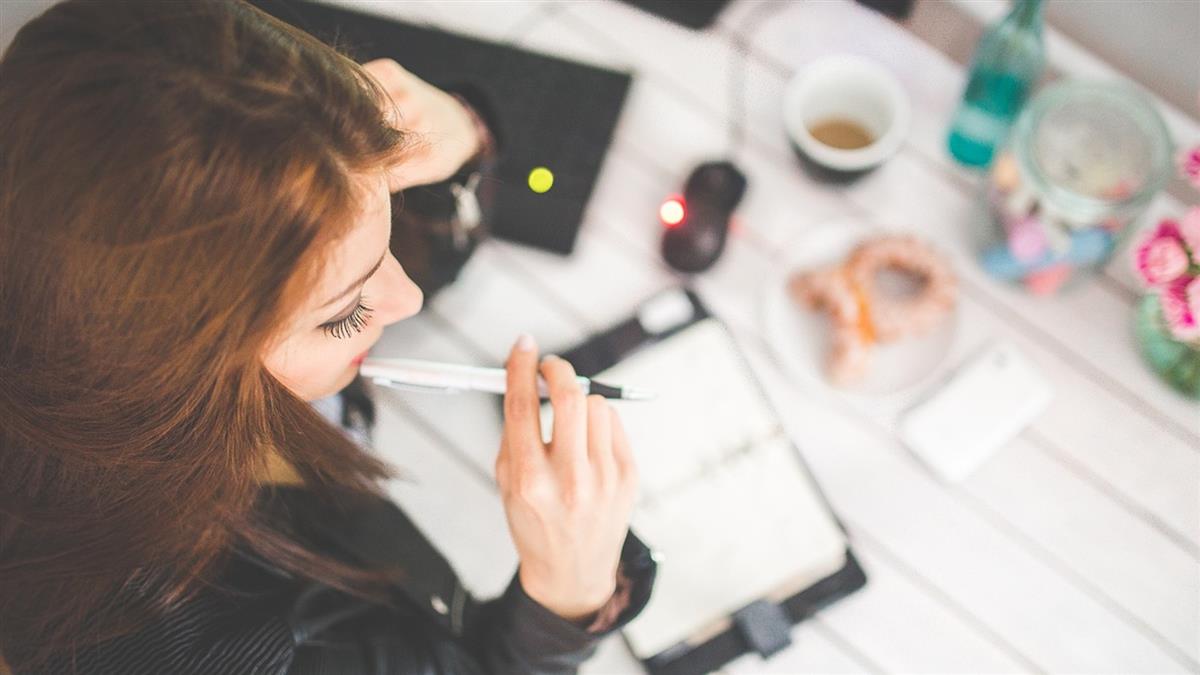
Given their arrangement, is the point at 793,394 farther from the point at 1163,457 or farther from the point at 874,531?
the point at 1163,457

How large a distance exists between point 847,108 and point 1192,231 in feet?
1.13

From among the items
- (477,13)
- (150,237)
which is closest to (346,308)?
(150,237)

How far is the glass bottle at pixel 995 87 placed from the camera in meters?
0.85

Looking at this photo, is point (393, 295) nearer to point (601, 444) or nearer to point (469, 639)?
point (601, 444)

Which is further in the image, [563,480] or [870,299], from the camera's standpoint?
[870,299]

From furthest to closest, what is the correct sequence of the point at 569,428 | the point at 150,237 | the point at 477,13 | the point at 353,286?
the point at 477,13 → the point at 569,428 → the point at 353,286 → the point at 150,237

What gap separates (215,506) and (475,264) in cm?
37

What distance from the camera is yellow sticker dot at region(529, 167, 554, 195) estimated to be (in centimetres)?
88

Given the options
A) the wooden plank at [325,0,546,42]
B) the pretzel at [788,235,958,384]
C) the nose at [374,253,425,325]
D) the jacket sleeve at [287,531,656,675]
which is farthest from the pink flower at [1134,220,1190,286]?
the wooden plank at [325,0,546,42]

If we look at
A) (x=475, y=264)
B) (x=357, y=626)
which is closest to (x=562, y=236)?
(x=475, y=264)

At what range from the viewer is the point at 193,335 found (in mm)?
468

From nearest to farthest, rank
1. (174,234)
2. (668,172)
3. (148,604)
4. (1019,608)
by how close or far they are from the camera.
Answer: (174,234) < (148,604) < (1019,608) < (668,172)

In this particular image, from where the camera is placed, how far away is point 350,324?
0.59 meters

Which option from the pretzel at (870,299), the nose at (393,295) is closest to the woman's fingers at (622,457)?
the nose at (393,295)
